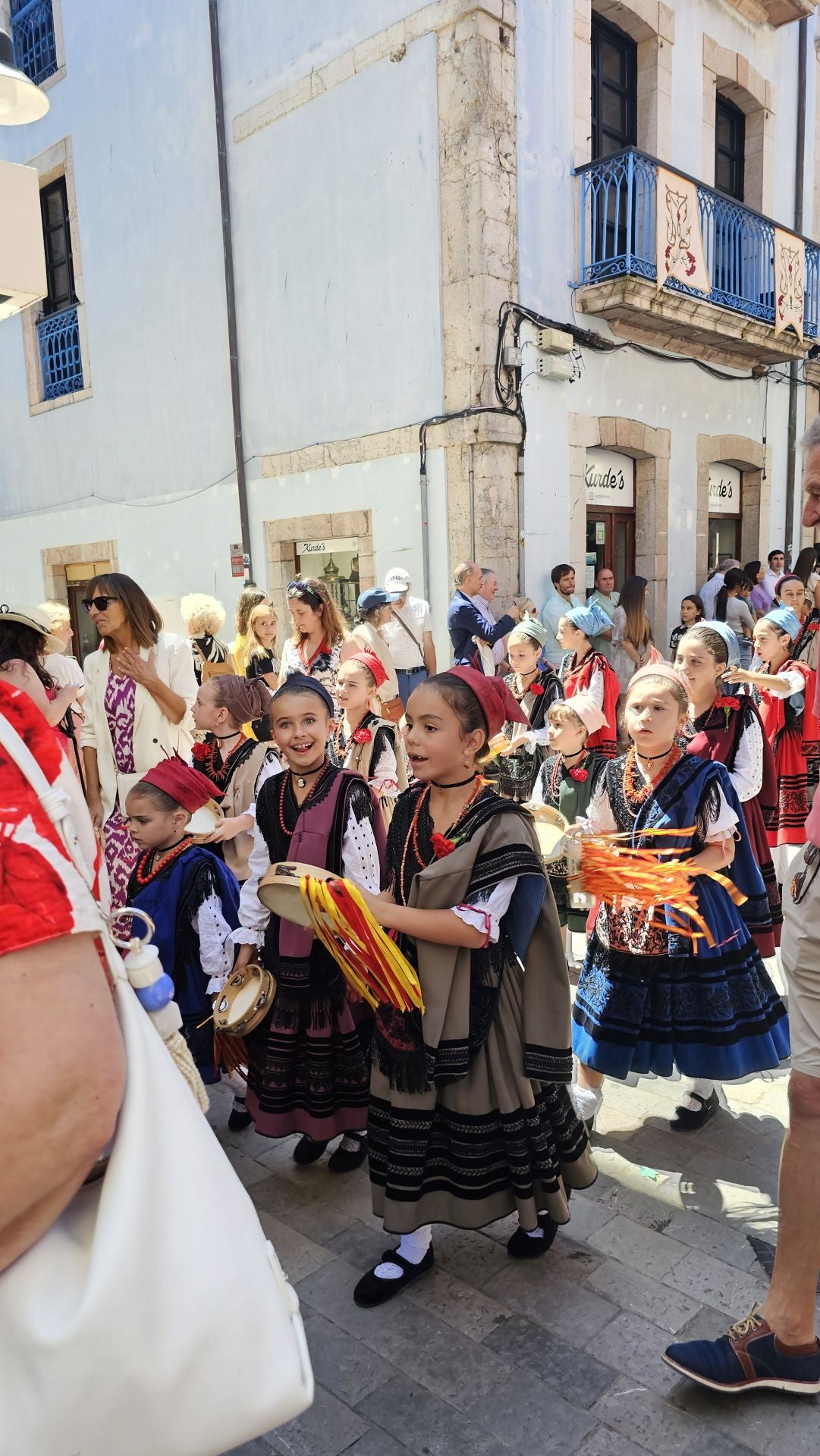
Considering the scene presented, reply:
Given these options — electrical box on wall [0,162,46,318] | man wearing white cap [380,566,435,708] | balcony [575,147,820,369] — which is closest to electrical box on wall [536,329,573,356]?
balcony [575,147,820,369]

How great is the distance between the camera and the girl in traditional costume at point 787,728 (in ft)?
19.0

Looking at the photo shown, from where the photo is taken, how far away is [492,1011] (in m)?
2.45

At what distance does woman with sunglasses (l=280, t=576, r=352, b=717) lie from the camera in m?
5.38

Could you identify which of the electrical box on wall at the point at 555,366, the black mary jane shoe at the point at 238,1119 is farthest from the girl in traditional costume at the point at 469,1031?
the electrical box on wall at the point at 555,366

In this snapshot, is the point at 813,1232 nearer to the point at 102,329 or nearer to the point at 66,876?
the point at 66,876

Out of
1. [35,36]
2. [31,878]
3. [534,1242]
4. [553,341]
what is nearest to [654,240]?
[553,341]

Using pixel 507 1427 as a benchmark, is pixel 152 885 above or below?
above

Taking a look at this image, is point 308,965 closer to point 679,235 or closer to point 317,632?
point 317,632

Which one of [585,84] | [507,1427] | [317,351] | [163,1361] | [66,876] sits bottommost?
[507,1427]

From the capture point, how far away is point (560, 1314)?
7.82ft

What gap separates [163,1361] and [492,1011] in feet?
5.03

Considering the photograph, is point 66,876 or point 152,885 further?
point 152,885

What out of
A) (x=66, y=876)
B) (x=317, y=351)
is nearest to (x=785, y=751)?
(x=66, y=876)

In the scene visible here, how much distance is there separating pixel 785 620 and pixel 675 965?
359 cm
